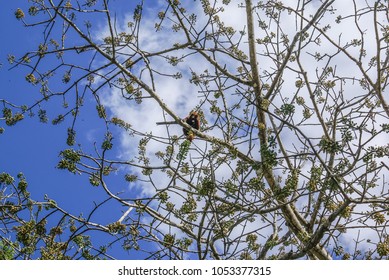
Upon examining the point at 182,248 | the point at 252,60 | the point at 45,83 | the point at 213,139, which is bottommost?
the point at 182,248

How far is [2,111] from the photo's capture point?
6.06 metres

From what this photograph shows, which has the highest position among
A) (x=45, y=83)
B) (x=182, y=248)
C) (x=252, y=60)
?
(x=252, y=60)

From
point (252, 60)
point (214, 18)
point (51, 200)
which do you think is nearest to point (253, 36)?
point (252, 60)

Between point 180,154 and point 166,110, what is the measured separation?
2.35 meters

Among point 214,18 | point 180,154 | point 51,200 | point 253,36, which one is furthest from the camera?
point 214,18

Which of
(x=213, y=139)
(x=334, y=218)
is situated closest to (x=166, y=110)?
(x=213, y=139)

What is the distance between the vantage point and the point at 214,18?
22.9 feet

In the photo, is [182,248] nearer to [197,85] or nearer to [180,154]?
[180,154]

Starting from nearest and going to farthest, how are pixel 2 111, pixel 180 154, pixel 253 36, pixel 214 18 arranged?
pixel 180 154
pixel 2 111
pixel 253 36
pixel 214 18

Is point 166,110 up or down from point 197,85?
down

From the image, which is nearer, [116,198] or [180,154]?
[180,154]

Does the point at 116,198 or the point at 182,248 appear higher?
the point at 116,198

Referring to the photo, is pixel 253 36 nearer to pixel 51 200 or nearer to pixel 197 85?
pixel 197 85

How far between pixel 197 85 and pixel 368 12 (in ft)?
9.40
